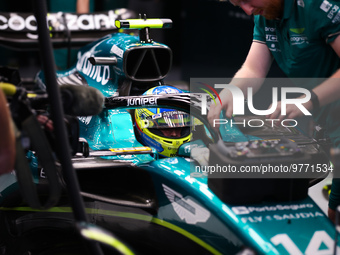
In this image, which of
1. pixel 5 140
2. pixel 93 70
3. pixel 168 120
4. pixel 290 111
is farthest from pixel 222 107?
pixel 93 70

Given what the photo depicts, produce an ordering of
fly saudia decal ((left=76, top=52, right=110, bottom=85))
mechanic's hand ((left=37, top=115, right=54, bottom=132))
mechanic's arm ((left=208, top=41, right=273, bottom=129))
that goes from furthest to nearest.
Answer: fly saudia decal ((left=76, top=52, right=110, bottom=85)) → mechanic's arm ((left=208, top=41, right=273, bottom=129)) → mechanic's hand ((left=37, top=115, right=54, bottom=132))

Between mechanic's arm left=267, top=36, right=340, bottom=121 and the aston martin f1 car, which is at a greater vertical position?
mechanic's arm left=267, top=36, right=340, bottom=121

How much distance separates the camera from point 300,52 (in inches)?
55.7

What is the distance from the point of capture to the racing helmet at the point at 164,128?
1.89 metres

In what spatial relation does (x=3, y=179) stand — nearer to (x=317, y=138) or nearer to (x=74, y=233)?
(x=74, y=233)

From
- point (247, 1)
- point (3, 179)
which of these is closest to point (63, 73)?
point (3, 179)

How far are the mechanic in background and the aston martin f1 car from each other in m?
0.12

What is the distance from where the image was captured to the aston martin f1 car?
112cm

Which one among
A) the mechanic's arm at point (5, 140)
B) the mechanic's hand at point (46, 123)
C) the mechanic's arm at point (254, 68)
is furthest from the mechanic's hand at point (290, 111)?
the mechanic's arm at point (5, 140)

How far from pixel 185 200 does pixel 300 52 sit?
553 mm

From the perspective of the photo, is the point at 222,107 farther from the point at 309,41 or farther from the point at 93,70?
the point at 93,70

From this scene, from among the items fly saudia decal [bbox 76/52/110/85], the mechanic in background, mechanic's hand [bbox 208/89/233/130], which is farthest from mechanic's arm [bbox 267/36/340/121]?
fly saudia decal [bbox 76/52/110/85]

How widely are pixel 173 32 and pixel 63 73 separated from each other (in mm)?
3300

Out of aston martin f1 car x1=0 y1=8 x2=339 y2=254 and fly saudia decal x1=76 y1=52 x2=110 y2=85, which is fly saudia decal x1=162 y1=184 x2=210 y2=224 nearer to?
aston martin f1 car x1=0 y1=8 x2=339 y2=254
